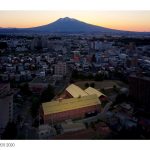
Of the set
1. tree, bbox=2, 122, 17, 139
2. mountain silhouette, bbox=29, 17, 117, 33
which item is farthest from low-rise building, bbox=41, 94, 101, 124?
mountain silhouette, bbox=29, 17, 117, 33

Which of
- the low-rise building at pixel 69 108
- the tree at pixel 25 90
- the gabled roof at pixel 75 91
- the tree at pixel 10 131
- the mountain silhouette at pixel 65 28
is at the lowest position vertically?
the tree at pixel 10 131

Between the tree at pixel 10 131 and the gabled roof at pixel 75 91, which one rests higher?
the gabled roof at pixel 75 91

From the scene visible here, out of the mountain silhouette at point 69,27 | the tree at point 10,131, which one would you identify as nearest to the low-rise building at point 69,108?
the tree at point 10,131

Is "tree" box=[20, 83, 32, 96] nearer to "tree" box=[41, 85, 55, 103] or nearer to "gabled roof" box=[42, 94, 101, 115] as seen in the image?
"tree" box=[41, 85, 55, 103]

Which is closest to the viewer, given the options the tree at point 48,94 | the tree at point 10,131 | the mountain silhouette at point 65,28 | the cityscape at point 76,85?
the tree at point 10,131

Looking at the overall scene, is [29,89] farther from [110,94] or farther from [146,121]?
[146,121]

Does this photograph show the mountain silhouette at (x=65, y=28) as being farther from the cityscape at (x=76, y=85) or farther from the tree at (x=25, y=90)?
the tree at (x=25, y=90)

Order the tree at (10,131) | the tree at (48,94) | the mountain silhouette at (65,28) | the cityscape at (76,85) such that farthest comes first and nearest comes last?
the mountain silhouette at (65,28) → the tree at (48,94) → the cityscape at (76,85) → the tree at (10,131)

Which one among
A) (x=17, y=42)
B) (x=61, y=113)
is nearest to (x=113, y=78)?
(x=61, y=113)
